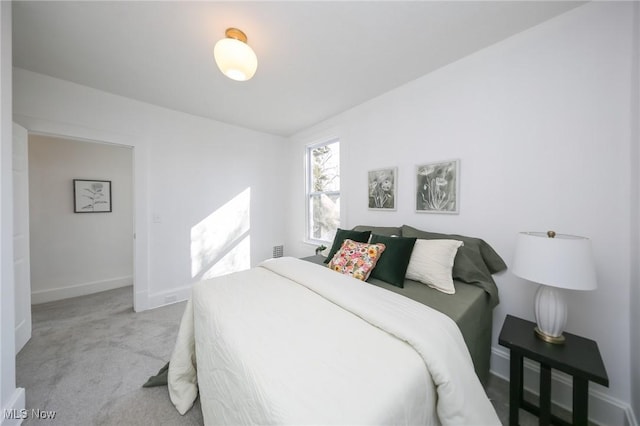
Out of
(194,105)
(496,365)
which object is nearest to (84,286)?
(194,105)

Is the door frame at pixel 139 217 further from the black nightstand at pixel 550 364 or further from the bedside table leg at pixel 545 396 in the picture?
the bedside table leg at pixel 545 396

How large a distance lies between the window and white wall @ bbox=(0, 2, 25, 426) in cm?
274

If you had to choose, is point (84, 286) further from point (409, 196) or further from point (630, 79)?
point (630, 79)

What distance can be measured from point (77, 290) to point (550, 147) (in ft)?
17.4

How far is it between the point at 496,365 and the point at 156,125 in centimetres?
416

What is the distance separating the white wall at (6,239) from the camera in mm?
1178

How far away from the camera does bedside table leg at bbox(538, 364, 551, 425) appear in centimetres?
112

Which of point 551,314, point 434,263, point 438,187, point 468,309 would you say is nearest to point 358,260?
point 434,263

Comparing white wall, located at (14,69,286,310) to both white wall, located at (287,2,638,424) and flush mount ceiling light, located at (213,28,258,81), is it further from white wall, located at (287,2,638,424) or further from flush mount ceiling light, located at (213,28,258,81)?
white wall, located at (287,2,638,424)

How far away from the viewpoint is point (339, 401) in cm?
64

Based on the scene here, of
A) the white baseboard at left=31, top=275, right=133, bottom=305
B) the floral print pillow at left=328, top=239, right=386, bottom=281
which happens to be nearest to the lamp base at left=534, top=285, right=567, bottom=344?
the floral print pillow at left=328, top=239, right=386, bottom=281

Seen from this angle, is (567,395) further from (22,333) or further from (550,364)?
(22,333)

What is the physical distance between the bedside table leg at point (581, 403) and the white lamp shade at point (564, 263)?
0.44 m

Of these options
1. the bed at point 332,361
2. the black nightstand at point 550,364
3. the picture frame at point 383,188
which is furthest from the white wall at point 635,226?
the picture frame at point 383,188
